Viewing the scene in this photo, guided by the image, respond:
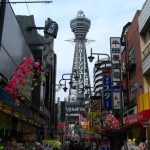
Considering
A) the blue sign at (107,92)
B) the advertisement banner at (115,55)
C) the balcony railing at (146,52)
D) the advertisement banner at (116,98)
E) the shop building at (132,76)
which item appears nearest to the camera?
the balcony railing at (146,52)

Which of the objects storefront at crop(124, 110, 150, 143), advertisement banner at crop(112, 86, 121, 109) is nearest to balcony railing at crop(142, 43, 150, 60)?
storefront at crop(124, 110, 150, 143)

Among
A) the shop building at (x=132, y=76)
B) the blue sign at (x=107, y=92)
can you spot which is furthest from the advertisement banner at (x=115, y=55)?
the shop building at (x=132, y=76)

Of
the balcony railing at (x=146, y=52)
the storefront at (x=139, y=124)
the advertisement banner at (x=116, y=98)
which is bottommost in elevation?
the storefront at (x=139, y=124)

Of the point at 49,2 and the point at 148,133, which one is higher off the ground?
the point at 49,2

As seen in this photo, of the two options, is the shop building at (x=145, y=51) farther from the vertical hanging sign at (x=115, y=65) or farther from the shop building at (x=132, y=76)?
the vertical hanging sign at (x=115, y=65)

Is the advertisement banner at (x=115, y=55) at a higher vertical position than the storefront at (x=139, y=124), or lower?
higher

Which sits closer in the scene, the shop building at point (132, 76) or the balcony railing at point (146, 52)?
the balcony railing at point (146, 52)

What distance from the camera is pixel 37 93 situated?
43.0 metres

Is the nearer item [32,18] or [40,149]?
[40,149]

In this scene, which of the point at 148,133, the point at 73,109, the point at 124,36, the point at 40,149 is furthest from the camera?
the point at 73,109

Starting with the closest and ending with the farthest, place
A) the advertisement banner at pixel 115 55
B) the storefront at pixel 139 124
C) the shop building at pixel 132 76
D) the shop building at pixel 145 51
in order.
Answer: the storefront at pixel 139 124 < the shop building at pixel 145 51 < the shop building at pixel 132 76 < the advertisement banner at pixel 115 55

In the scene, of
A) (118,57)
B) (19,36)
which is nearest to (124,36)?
(118,57)

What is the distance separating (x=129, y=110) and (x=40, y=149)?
11.3 meters

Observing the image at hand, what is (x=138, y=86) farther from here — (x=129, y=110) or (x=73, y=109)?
(x=73, y=109)
